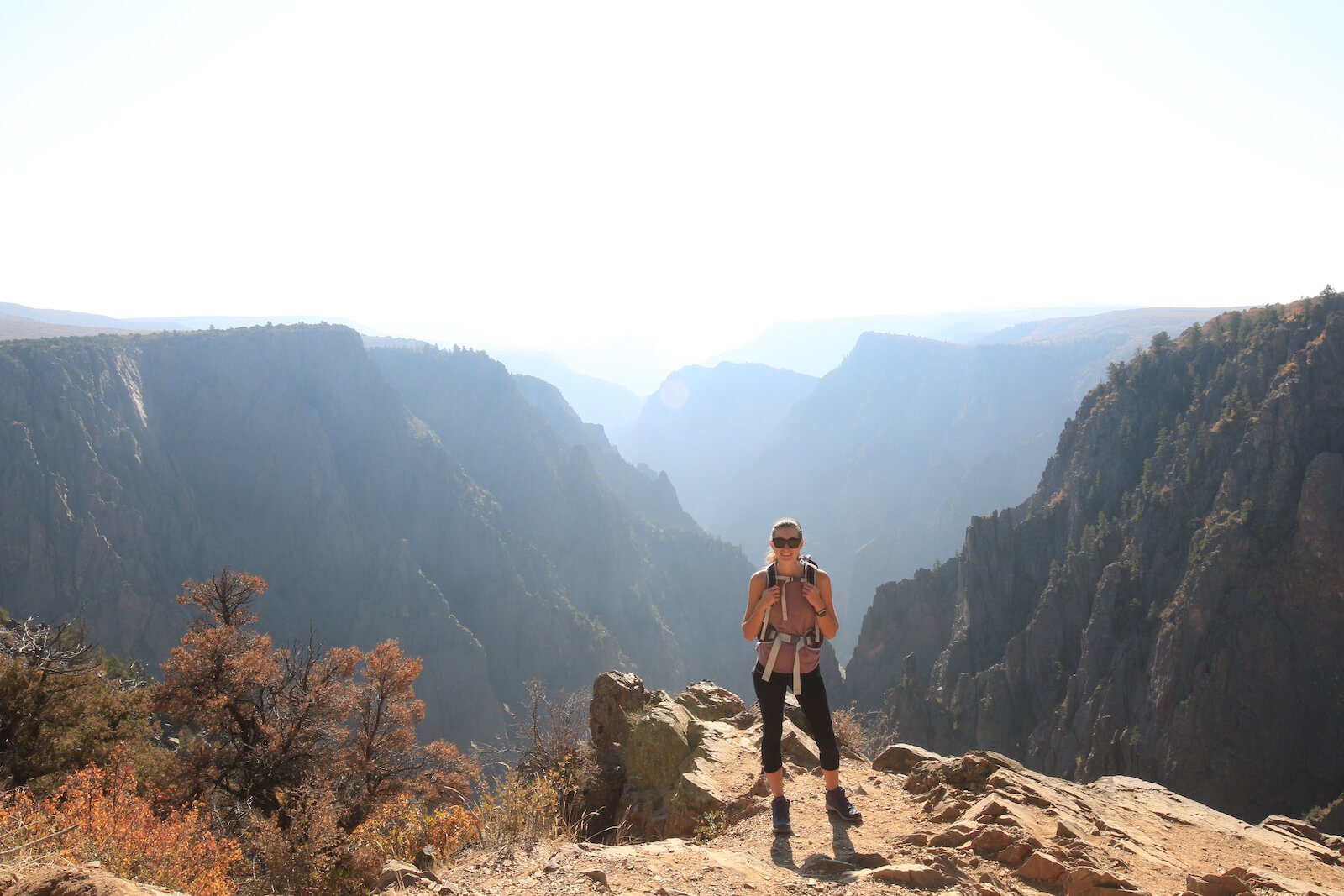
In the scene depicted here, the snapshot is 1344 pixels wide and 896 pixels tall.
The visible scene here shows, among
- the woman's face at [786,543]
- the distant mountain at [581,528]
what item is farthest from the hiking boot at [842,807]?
the distant mountain at [581,528]

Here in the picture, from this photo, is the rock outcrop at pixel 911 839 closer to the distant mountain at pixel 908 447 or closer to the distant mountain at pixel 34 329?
the distant mountain at pixel 908 447

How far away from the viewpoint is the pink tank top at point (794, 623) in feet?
18.0

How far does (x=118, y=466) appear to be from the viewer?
59000 millimetres

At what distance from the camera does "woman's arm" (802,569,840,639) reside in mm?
5449

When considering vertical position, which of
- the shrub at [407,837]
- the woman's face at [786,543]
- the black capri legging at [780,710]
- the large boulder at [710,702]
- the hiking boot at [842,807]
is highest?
the woman's face at [786,543]

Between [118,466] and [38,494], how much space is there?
5.87 metres

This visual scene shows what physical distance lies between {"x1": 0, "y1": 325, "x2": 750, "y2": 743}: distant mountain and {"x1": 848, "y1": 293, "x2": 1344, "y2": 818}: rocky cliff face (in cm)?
3685

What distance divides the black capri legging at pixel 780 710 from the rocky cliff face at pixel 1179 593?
114 feet

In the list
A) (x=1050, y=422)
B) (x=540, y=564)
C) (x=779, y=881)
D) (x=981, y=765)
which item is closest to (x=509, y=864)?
(x=779, y=881)

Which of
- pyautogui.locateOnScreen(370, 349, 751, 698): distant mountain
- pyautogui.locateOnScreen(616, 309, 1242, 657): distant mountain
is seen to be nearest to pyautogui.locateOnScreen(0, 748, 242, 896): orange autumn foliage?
pyautogui.locateOnScreen(370, 349, 751, 698): distant mountain

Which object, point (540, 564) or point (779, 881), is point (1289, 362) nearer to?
point (779, 881)

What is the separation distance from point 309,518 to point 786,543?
241 ft

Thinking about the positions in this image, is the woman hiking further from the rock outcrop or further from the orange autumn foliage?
the orange autumn foliage

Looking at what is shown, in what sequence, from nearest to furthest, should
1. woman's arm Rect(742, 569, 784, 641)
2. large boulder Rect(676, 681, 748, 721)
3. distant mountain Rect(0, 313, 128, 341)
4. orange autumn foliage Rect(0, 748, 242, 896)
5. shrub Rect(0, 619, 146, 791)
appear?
orange autumn foliage Rect(0, 748, 242, 896) → woman's arm Rect(742, 569, 784, 641) → large boulder Rect(676, 681, 748, 721) → shrub Rect(0, 619, 146, 791) → distant mountain Rect(0, 313, 128, 341)
